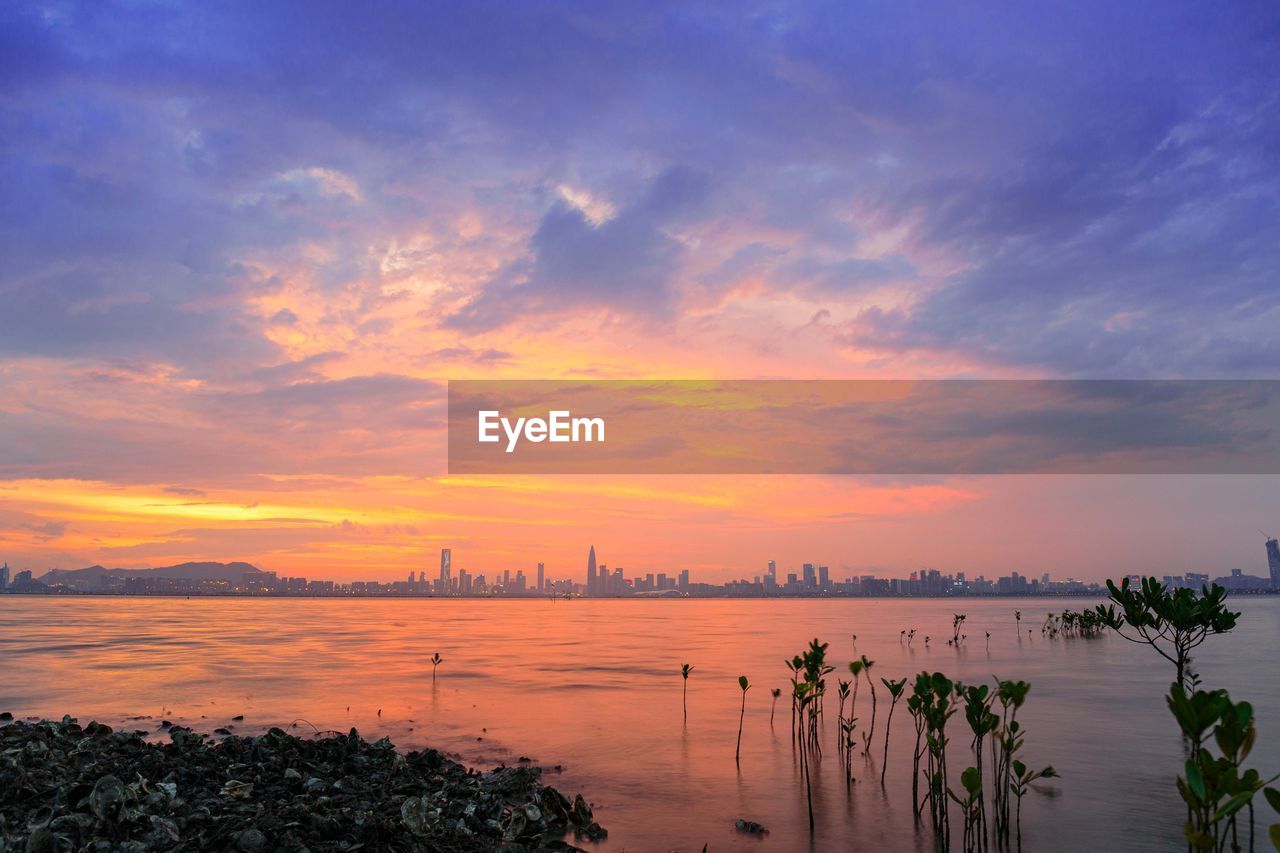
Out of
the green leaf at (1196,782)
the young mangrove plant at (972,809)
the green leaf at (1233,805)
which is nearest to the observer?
the green leaf at (1233,805)

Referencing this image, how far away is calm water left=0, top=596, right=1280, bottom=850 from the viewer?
513 inches

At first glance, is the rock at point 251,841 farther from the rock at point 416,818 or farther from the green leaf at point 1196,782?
the green leaf at point 1196,782

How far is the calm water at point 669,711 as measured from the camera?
42.8ft

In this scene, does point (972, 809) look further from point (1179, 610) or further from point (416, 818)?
point (1179, 610)

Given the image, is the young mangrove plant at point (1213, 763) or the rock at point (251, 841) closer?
the young mangrove plant at point (1213, 763)

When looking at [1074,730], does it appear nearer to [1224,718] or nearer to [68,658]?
[1224,718]

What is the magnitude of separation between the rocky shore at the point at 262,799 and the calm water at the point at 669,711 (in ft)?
5.96

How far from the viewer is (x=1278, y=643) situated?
54531 mm

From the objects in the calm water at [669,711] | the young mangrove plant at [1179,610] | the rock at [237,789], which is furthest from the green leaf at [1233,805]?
the young mangrove plant at [1179,610]

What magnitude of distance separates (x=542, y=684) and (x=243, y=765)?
18645 mm

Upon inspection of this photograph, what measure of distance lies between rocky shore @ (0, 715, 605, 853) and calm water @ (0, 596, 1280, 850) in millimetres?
1817

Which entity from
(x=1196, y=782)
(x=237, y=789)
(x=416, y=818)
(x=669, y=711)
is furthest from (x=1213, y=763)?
(x=669, y=711)

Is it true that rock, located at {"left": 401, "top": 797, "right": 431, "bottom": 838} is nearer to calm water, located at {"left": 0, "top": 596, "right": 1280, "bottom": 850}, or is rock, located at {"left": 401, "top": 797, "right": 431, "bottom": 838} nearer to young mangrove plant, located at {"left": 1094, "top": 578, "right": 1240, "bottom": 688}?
calm water, located at {"left": 0, "top": 596, "right": 1280, "bottom": 850}

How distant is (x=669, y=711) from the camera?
24.0 meters
